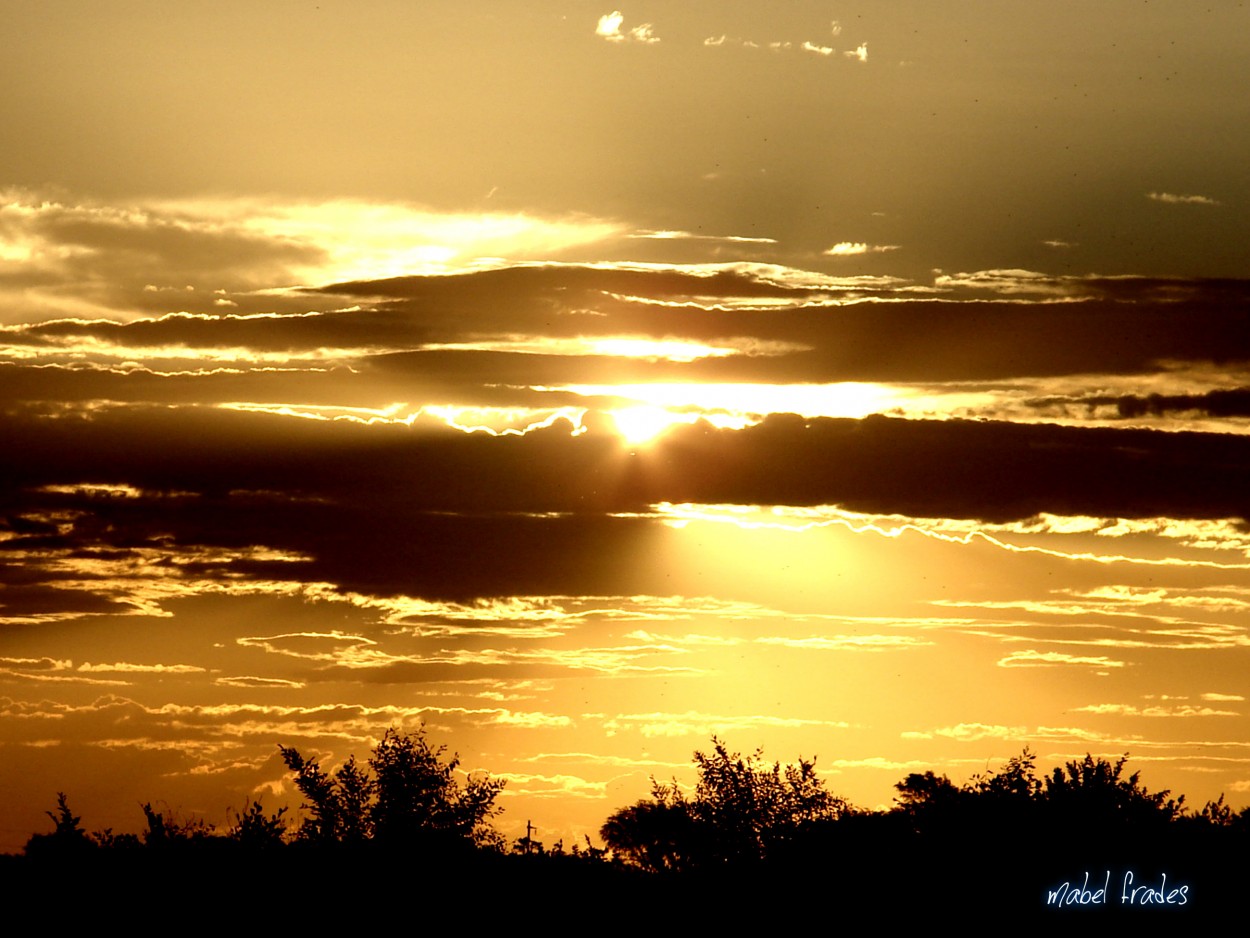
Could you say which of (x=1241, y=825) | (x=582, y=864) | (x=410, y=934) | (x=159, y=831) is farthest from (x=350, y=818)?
(x=1241, y=825)

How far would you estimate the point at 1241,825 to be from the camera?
332 feet

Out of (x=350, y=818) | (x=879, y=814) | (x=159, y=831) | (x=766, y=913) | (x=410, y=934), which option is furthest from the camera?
(x=350, y=818)

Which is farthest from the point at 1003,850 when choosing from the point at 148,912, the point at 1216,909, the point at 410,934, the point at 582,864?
the point at 148,912

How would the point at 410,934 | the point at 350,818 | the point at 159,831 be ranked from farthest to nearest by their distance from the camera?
the point at 350,818 < the point at 159,831 < the point at 410,934

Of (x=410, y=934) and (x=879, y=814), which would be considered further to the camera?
(x=879, y=814)

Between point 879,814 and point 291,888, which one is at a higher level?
point 879,814

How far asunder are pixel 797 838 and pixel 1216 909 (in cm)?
3106

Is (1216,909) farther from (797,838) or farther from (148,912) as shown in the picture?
(148,912)

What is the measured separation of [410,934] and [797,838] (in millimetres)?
34135

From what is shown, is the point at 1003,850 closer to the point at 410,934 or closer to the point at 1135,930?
the point at 1135,930

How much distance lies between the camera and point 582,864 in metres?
93.9
